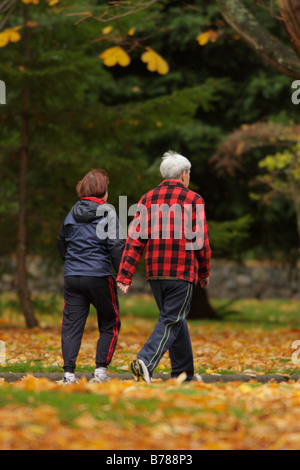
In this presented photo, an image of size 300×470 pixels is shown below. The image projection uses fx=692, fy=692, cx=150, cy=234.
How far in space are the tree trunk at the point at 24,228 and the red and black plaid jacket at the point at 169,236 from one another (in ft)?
21.4

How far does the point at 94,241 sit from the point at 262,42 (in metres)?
4.32

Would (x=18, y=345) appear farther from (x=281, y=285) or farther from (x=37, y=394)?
(x=281, y=285)

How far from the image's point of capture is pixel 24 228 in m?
12.0

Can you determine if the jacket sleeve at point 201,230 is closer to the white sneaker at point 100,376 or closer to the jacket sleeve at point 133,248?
the jacket sleeve at point 133,248

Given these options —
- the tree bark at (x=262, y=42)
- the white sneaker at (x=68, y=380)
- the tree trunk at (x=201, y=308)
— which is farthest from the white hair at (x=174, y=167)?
the tree trunk at (x=201, y=308)

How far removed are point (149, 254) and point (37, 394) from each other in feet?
5.31

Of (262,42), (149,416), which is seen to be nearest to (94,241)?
(149,416)

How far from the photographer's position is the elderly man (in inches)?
217

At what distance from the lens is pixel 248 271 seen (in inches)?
1001

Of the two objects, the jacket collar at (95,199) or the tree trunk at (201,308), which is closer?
the jacket collar at (95,199)

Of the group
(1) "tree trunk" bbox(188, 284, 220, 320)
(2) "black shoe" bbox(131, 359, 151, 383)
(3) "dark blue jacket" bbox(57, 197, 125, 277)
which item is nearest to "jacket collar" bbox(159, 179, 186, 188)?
(3) "dark blue jacket" bbox(57, 197, 125, 277)

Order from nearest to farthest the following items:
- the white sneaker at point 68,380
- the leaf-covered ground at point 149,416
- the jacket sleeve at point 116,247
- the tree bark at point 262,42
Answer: the leaf-covered ground at point 149,416 < the white sneaker at point 68,380 < the jacket sleeve at point 116,247 < the tree bark at point 262,42

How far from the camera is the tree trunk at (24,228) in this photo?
11.9 metres
